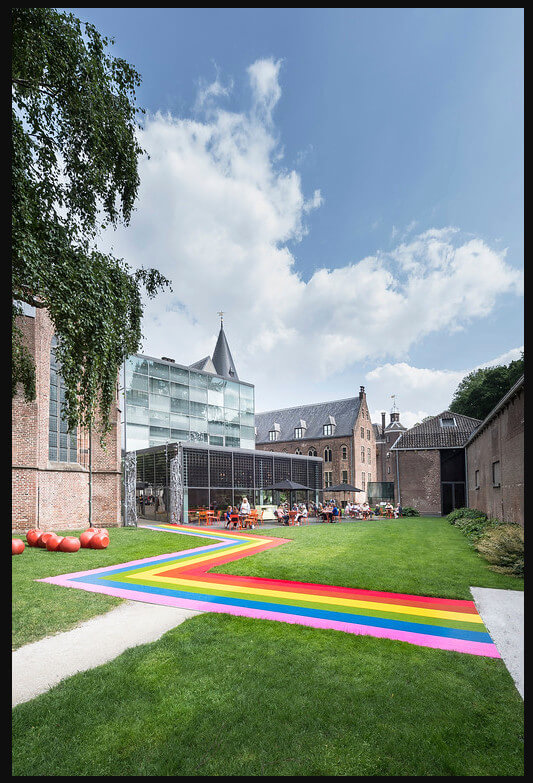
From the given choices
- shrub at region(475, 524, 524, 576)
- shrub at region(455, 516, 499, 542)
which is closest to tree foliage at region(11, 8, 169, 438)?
shrub at region(475, 524, 524, 576)

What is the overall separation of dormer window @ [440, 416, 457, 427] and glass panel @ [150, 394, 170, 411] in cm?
2164

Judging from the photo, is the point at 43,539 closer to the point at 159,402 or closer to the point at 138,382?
the point at 138,382

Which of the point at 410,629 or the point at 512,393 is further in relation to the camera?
the point at 512,393

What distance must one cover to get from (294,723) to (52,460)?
1767 centimetres

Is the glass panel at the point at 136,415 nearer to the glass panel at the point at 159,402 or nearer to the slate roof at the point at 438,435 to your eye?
the glass panel at the point at 159,402

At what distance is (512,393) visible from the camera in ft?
42.9

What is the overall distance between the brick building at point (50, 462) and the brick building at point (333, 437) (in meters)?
26.4

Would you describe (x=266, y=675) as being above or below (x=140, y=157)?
below

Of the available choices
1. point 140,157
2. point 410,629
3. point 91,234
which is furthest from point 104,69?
point 410,629

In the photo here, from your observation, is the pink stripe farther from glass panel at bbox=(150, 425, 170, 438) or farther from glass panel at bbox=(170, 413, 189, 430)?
glass panel at bbox=(170, 413, 189, 430)

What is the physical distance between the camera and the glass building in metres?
29.6

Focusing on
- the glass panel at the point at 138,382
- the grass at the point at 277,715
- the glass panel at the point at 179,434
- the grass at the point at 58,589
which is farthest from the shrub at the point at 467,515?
the glass panel at the point at 138,382

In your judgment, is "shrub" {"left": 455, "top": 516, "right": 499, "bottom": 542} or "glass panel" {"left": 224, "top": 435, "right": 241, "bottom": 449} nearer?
"shrub" {"left": 455, "top": 516, "right": 499, "bottom": 542}
